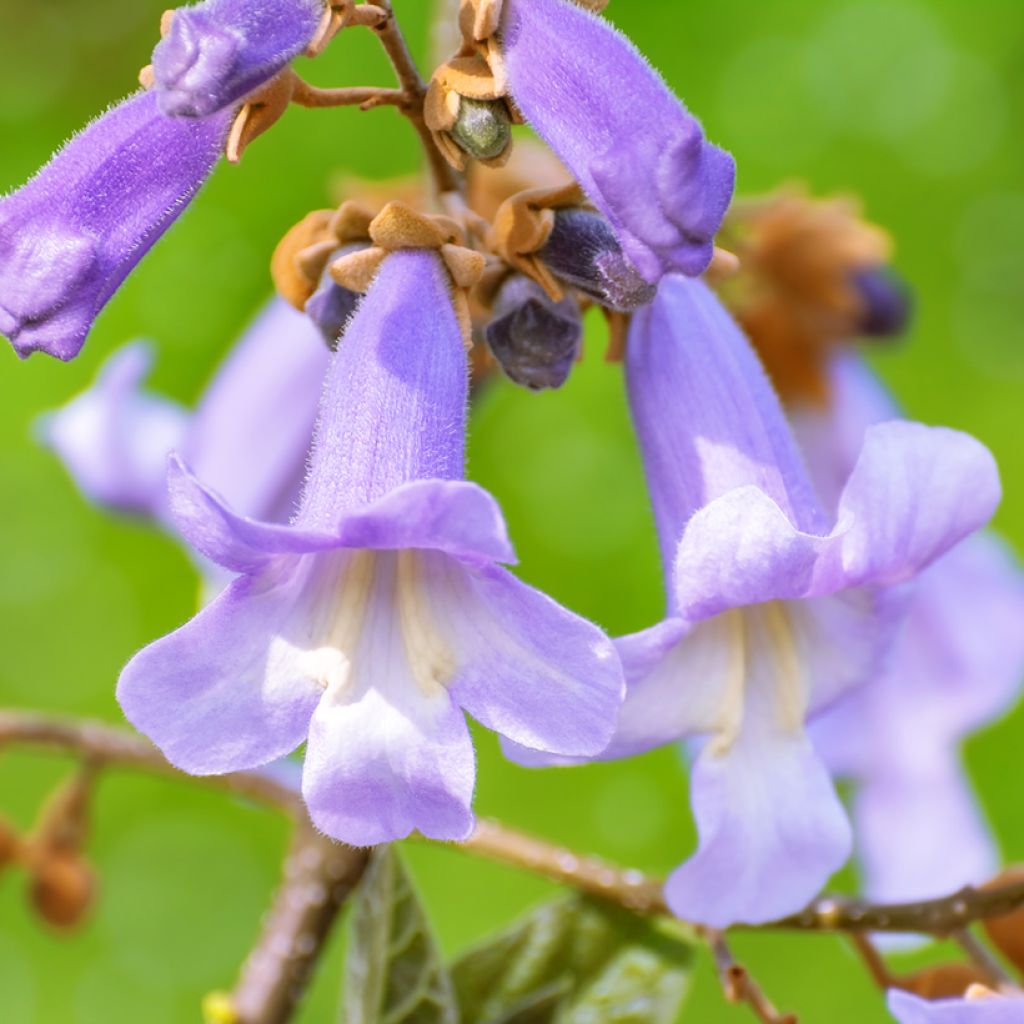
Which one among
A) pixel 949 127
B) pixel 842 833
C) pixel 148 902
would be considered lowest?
pixel 148 902

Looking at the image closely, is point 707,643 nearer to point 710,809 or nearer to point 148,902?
point 710,809

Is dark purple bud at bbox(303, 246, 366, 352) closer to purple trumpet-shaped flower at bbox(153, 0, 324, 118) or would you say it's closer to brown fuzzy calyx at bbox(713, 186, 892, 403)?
purple trumpet-shaped flower at bbox(153, 0, 324, 118)

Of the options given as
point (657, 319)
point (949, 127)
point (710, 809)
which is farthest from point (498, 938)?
point (949, 127)

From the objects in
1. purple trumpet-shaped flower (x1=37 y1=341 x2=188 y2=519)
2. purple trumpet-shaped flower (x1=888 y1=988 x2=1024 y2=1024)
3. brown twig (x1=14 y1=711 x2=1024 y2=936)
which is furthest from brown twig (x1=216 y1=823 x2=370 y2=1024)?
purple trumpet-shaped flower (x1=37 y1=341 x2=188 y2=519)

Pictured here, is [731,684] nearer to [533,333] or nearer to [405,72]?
[533,333]

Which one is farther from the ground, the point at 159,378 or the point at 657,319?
the point at 657,319

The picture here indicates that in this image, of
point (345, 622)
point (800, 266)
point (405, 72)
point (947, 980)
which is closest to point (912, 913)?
point (947, 980)
